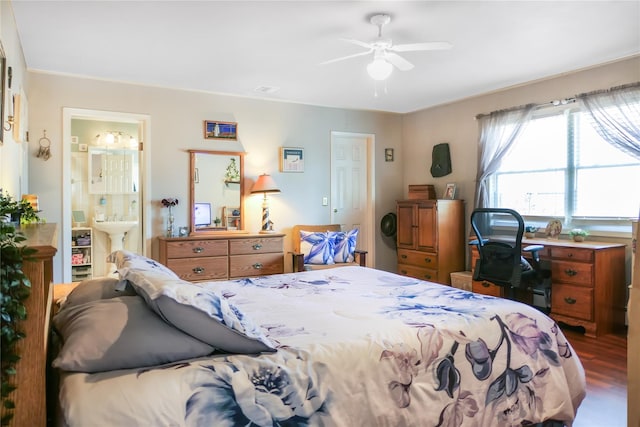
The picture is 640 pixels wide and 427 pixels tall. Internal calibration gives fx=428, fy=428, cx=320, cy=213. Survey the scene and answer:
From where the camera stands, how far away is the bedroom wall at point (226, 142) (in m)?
4.20

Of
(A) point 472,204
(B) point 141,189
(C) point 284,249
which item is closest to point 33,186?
(B) point 141,189

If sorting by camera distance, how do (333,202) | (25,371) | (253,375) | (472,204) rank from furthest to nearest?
(333,202) → (472,204) → (253,375) → (25,371)

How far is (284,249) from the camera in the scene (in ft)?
17.7

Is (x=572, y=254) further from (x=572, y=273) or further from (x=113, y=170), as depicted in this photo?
(x=113, y=170)

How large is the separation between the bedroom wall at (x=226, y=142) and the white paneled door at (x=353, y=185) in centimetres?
12

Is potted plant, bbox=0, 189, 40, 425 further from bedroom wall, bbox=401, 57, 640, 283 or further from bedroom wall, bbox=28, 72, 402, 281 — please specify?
bedroom wall, bbox=401, 57, 640, 283

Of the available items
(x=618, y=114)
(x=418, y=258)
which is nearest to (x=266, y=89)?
(x=418, y=258)

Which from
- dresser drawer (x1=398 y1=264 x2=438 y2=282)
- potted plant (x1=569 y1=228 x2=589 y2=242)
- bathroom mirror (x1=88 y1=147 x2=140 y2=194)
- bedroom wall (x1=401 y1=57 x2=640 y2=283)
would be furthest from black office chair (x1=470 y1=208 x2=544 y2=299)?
bathroom mirror (x1=88 y1=147 x2=140 y2=194)

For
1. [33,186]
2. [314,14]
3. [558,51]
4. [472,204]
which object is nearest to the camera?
[314,14]

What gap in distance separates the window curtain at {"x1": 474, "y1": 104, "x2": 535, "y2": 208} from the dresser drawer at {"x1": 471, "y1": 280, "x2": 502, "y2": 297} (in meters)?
0.97

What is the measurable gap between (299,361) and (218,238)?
3275 millimetres

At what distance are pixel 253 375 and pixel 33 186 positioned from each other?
12.5 ft

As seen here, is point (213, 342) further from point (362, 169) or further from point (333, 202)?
point (362, 169)

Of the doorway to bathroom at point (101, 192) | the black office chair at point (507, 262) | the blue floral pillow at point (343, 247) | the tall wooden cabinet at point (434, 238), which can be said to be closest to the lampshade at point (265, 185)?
the blue floral pillow at point (343, 247)
